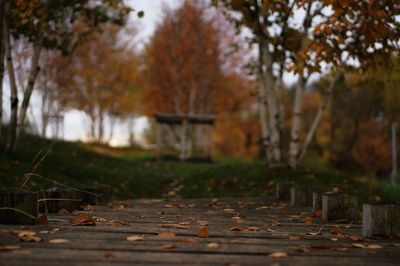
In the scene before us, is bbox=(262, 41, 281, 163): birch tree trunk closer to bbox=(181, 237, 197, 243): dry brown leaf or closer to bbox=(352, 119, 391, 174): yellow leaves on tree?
bbox=(181, 237, 197, 243): dry brown leaf

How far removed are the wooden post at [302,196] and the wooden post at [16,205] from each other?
14.3 ft

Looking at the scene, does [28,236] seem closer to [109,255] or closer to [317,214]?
[109,255]

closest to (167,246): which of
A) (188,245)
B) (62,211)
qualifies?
(188,245)

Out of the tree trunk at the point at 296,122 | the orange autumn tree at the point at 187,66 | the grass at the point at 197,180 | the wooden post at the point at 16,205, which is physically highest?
the orange autumn tree at the point at 187,66

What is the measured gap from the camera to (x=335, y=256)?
321 centimetres

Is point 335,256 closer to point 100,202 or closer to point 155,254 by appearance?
point 155,254

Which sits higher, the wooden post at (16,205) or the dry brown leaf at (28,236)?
the wooden post at (16,205)

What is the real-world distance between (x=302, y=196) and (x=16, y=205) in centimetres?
450

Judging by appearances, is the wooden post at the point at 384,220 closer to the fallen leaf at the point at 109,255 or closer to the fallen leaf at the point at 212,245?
the fallen leaf at the point at 212,245

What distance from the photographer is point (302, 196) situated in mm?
7324

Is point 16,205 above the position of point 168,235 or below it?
above

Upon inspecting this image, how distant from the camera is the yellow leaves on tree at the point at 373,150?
105 ft

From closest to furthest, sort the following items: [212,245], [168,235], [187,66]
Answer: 1. [212,245]
2. [168,235]
3. [187,66]

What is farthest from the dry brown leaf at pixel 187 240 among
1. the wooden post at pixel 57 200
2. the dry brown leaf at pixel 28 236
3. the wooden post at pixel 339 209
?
the wooden post at pixel 339 209
